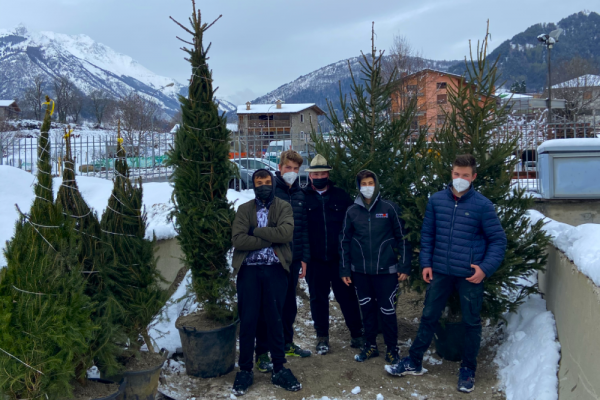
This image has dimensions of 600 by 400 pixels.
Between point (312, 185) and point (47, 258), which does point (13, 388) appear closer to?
point (47, 258)

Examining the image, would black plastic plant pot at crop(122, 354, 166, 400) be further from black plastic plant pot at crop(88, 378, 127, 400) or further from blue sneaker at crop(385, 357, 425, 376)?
blue sneaker at crop(385, 357, 425, 376)

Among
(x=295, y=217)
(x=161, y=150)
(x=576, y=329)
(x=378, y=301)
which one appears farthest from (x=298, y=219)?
(x=161, y=150)

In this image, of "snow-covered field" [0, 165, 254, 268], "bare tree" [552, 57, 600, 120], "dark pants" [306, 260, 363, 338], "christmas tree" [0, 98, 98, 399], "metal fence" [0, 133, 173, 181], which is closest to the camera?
"christmas tree" [0, 98, 98, 399]

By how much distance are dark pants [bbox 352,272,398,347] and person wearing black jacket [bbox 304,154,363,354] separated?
32 cm

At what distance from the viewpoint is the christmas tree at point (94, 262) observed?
3574 millimetres

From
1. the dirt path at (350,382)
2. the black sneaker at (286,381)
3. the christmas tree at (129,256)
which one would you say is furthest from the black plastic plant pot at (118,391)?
the black sneaker at (286,381)

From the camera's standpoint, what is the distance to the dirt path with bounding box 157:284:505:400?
422 cm

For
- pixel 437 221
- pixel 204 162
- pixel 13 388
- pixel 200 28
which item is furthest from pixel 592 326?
pixel 200 28

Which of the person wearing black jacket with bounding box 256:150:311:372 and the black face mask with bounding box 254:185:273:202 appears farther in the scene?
the person wearing black jacket with bounding box 256:150:311:372

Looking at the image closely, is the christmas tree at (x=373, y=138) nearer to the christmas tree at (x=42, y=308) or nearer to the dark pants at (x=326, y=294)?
the dark pants at (x=326, y=294)

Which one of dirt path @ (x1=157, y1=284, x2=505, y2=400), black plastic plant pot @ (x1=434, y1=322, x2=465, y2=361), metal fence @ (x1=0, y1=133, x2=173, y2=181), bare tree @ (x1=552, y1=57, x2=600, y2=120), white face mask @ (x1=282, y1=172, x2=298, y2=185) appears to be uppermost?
bare tree @ (x1=552, y1=57, x2=600, y2=120)

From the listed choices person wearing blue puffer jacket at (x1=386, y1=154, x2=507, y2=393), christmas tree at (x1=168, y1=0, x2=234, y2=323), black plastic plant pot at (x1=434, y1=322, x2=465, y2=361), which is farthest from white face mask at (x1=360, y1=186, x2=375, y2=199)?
black plastic plant pot at (x1=434, y1=322, x2=465, y2=361)

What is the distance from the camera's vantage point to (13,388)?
2.85 m

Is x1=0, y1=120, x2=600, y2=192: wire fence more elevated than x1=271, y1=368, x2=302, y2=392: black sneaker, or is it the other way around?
x1=0, y1=120, x2=600, y2=192: wire fence
